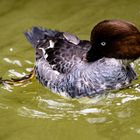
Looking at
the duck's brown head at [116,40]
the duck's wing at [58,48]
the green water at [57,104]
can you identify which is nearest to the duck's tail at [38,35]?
the duck's wing at [58,48]

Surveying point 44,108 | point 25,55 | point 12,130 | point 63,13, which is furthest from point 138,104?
point 63,13

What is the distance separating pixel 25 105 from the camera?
181 inches

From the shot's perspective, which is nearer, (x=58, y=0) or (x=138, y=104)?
(x=138, y=104)

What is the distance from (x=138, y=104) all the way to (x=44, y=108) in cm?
92

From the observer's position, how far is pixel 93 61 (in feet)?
14.9

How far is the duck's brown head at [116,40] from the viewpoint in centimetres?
413

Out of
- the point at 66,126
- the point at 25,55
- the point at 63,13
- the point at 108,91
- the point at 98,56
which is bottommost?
the point at 66,126

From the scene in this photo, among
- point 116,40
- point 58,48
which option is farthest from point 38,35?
point 116,40

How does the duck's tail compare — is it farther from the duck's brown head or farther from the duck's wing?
the duck's brown head

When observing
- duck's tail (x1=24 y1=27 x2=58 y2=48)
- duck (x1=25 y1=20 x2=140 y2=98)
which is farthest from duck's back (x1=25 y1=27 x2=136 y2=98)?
duck's tail (x1=24 y1=27 x2=58 y2=48)

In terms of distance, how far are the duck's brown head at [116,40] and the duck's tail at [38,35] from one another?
86 cm

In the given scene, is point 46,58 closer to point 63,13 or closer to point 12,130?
point 12,130

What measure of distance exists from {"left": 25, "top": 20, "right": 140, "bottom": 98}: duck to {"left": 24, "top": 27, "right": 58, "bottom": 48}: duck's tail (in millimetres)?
231

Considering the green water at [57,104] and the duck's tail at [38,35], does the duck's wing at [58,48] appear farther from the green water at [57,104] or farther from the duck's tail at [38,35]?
the green water at [57,104]
